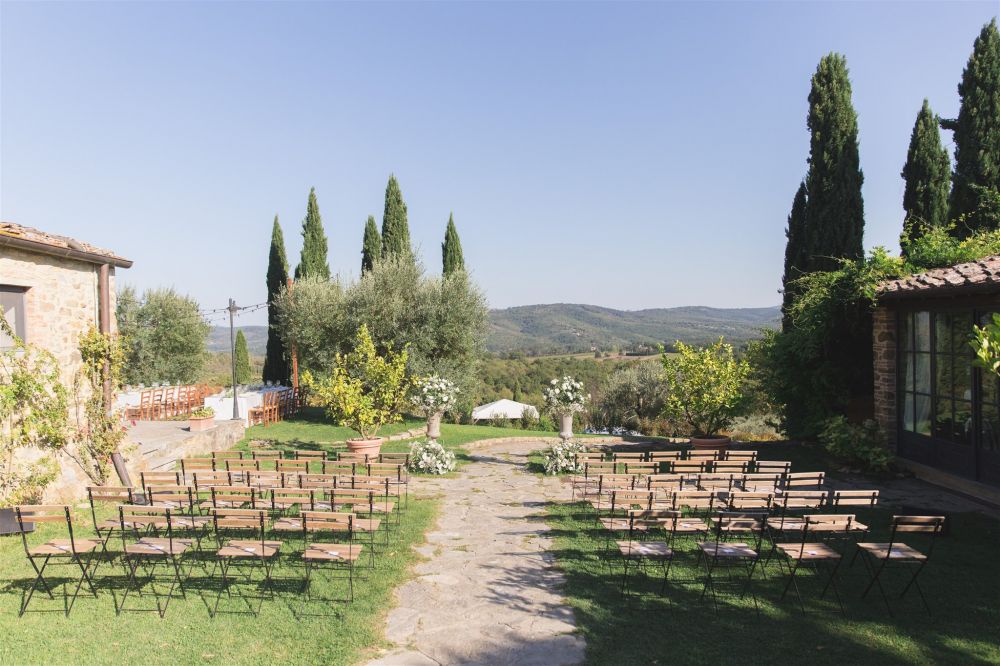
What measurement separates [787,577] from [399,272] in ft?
53.1

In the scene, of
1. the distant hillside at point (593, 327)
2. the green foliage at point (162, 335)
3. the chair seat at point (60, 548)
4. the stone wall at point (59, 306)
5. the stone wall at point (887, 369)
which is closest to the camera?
the chair seat at point (60, 548)

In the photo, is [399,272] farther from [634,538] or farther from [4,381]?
[634,538]

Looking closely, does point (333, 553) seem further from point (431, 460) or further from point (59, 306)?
point (431, 460)

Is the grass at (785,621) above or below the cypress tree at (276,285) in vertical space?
below

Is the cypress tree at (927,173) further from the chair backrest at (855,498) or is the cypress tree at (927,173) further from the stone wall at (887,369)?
the chair backrest at (855,498)

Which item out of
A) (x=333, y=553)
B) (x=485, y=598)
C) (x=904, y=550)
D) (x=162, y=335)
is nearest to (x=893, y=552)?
(x=904, y=550)

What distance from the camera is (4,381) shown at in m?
8.31

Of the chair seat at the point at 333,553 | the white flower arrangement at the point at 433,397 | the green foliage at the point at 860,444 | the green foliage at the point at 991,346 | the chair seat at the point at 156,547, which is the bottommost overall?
the green foliage at the point at 860,444

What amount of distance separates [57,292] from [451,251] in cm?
1658

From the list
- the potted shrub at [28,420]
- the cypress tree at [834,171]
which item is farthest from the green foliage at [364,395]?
the cypress tree at [834,171]

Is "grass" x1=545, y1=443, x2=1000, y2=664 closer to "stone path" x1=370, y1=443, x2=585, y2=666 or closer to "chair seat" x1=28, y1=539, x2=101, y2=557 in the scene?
"stone path" x1=370, y1=443, x2=585, y2=666

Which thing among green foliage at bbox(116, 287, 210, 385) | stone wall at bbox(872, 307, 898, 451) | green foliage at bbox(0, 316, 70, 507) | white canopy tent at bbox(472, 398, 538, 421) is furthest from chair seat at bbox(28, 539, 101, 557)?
white canopy tent at bbox(472, 398, 538, 421)

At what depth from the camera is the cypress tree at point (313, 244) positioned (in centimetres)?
2542

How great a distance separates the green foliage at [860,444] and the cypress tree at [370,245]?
1704 cm
